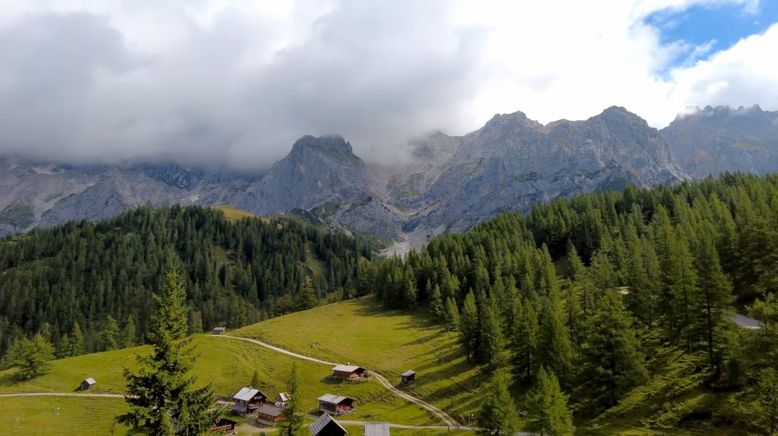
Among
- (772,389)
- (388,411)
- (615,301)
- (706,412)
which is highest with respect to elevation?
(615,301)

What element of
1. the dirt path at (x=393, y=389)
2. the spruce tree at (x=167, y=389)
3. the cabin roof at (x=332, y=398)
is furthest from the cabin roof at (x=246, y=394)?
the spruce tree at (x=167, y=389)

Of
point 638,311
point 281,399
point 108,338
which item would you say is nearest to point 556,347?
point 638,311

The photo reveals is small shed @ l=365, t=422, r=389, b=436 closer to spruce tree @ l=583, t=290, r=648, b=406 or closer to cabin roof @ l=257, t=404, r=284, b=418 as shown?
cabin roof @ l=257, t=404, r=284, b=418

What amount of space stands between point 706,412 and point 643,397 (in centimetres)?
924

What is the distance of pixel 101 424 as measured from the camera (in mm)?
82188

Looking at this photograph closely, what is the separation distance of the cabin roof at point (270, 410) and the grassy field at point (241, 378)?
5624 millimetres

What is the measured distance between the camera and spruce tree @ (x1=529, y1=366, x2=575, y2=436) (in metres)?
54.6

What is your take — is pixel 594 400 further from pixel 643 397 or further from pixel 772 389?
pixel 772 389

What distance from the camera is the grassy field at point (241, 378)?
276 feet

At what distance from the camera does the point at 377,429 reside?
2793 inches

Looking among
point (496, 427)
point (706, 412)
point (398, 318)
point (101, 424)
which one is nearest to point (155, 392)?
point (496, 427)

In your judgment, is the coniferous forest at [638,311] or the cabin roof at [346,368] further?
the cabin roof at [346,368]

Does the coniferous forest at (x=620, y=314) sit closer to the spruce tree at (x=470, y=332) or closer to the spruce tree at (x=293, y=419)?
the spruce tree at (x=470, y=332)

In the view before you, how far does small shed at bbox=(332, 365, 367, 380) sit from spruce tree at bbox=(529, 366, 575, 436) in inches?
1704
